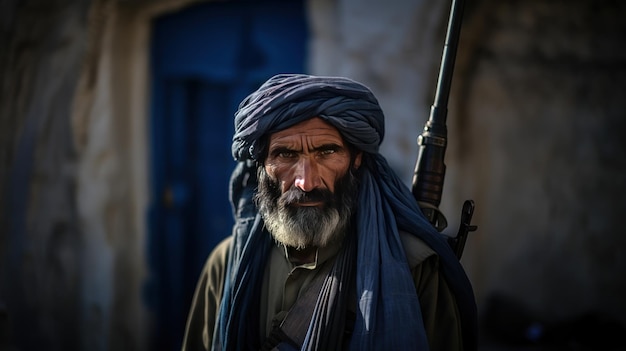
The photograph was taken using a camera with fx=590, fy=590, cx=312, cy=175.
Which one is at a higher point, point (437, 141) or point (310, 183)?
point (437, 141)

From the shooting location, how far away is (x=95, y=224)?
449 centimetres

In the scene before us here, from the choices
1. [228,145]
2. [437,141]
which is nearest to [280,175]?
[437,141]

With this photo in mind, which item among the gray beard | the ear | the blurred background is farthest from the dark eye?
the blurred background

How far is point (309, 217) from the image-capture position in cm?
214

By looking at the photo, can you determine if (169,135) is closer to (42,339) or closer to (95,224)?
(95,224)

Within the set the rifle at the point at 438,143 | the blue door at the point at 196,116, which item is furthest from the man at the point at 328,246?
the blue door at the point at 196,116

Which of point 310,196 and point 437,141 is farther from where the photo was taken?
point 437,141

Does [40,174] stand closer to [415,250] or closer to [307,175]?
[307,175]

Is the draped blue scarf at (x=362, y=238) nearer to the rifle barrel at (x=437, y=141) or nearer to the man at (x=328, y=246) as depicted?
the man at (x=328, y=246)

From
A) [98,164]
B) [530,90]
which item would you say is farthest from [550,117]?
[98,164]

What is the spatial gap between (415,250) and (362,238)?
187 mm

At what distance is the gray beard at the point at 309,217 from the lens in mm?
2131

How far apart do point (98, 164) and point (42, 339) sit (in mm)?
1346

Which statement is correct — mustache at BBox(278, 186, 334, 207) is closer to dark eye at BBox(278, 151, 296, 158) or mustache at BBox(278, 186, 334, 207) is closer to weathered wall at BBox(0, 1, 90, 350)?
dark eye at BBox(278, 151, 296, 158)
